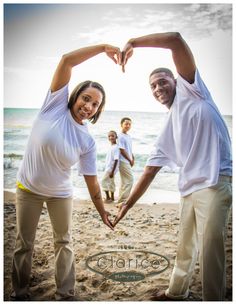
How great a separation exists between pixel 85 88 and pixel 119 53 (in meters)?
0.31

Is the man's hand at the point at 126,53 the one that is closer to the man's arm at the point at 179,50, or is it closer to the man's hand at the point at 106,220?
the man's arm at the point at 179,50

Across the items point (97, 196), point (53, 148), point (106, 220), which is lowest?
point (106, 220)

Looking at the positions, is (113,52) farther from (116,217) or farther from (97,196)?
(116,217)

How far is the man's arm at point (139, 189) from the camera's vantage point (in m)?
2.18

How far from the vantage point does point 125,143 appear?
230 centimetres

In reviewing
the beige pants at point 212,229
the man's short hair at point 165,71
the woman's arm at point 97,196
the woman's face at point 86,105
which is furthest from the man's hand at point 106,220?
the man's short hair at point 165,71

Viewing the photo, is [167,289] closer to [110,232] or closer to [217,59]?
[110,232]

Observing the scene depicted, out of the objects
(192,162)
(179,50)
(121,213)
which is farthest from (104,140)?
(179,50)

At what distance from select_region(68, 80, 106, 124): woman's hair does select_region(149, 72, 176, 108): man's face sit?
318 millimetres

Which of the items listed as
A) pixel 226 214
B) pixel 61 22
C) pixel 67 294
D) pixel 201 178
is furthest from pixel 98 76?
pixel 67 294

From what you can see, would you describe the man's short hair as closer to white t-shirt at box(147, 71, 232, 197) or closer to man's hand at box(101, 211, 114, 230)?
white t-shirt at box(147, 71, 232, 197)

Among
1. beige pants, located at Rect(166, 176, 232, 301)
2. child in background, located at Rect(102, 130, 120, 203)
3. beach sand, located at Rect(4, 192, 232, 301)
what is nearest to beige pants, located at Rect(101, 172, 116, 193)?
child in background, located at Rect(102, 130, 120, 203)

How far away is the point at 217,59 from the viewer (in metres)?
2.26

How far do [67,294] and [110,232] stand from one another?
1.50 ft
